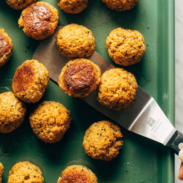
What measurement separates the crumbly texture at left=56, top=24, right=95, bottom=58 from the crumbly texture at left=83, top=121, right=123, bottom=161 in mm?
Answer: 637

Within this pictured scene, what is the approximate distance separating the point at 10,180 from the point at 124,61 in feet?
4.58

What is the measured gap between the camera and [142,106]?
80.5 inches

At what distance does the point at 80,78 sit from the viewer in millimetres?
1851

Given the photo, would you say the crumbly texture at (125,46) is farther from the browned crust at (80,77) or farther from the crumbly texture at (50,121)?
the crumbly texture at (50,121)

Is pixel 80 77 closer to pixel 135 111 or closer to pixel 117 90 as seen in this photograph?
pixel 117 90

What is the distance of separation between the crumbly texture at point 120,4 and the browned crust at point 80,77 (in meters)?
0.58

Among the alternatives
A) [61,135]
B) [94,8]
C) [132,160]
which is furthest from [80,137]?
[94,8]

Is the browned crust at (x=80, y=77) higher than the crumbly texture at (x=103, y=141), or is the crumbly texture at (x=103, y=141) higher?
the browned crust at (x=80, y=77)

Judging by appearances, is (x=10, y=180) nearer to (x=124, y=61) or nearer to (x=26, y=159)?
(x=26, y=159)

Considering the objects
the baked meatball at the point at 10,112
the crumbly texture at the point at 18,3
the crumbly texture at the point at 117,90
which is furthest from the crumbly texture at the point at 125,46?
the baked meatball at the point at 10,112

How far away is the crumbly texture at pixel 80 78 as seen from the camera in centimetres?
185

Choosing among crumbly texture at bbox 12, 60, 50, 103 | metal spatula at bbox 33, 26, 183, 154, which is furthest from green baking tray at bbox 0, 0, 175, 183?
crumbly texture at bbox 12, 60, 50, 103

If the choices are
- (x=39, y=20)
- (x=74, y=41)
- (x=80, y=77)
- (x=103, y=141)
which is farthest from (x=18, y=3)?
(x=103, y=141)

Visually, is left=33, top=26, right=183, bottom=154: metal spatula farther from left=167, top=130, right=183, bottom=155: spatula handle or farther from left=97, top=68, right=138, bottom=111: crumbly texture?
left=97, top=68, right=138, bottom=111: crumbly texture
